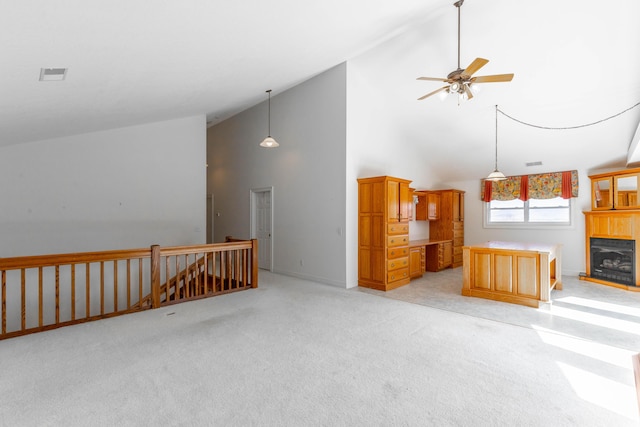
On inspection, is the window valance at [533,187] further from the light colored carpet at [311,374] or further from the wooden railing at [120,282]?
the wooden railing at [120,282]

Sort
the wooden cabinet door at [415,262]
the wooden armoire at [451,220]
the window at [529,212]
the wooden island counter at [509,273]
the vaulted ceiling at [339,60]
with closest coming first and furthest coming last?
the vaulted ceiling at [339,60] < the wooden island counter at [509,273] < the wooden cabinet door at [415,262] < the window at [529,212] < the wooden armoire at [451,220]

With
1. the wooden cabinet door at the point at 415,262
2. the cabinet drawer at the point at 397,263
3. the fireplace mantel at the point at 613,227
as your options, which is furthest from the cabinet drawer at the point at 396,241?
the fireplace mantel at the point at 613,227

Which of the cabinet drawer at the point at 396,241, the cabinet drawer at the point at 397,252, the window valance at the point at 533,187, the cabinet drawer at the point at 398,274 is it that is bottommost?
the cabinet drawer at the point at 398,274

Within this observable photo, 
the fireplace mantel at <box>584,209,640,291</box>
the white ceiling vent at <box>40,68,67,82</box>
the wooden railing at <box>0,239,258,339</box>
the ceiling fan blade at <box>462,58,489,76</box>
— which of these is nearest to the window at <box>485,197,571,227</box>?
the fireplace mantel at <box>584,209,640,291</box>

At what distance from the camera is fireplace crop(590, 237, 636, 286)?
5.54 m

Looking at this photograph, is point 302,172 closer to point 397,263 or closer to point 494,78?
point 397,263

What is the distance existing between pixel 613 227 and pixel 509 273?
323cm

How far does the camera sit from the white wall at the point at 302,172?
5398 mm

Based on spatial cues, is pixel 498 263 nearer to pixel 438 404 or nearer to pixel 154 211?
pixel 438 404

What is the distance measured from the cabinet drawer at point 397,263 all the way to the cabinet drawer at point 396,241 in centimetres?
27

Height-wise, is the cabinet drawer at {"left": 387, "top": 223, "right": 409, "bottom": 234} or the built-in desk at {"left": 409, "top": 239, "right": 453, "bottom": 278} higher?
the cabinet drawer at {"left": 387, "top": 223, "right": 409, "bottom": 234}

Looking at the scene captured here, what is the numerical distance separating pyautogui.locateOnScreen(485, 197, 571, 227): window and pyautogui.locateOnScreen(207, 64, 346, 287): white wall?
4837 mm

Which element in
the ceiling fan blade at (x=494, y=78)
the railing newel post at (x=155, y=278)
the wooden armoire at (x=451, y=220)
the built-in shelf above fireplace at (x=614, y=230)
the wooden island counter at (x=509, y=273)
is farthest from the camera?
the wooden armoire at (x=451, y=220)

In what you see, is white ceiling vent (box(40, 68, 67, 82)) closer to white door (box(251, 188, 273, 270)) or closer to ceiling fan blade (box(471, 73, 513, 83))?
ceiling fan blade (box(471, 73, 513, 83))
